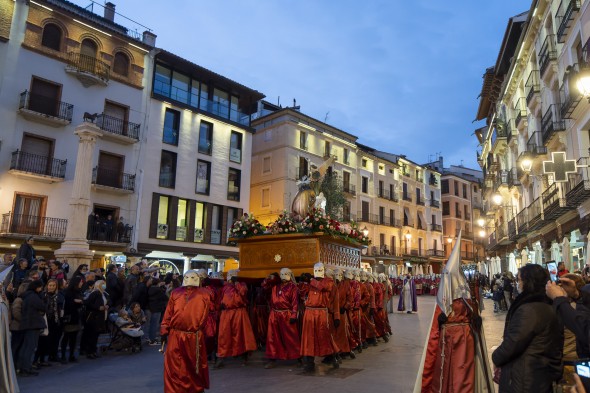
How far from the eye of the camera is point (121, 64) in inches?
1067

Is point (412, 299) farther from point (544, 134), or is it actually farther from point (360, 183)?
point (360, 183)

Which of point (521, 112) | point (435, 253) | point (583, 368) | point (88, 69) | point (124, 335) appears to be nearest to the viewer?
point (583, 368)

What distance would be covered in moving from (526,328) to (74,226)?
46.7 ft

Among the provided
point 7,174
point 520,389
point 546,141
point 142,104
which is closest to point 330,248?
point 520,389

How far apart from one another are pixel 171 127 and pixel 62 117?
7.03 m

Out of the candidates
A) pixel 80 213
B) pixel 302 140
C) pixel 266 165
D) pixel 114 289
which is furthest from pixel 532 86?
pixel 114 289

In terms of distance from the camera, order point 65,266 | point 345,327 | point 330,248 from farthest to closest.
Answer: point 65,266 < point 330,248 < point 345,327

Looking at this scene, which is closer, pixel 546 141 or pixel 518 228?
pixel 546 141

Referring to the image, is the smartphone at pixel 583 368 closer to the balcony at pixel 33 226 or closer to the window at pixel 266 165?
the balcony at pixel 33 226

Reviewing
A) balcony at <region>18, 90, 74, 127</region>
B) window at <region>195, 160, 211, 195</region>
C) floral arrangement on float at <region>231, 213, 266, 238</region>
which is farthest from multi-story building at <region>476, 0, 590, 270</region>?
balcony at <region>18, 90, 74, 127</region>

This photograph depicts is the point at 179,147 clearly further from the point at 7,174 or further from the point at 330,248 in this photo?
the point at 330,248

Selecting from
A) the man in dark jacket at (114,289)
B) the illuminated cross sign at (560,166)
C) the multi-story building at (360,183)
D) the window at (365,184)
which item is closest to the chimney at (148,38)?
the multi-story building at (360,183)

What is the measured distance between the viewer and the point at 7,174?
2230 centimetres

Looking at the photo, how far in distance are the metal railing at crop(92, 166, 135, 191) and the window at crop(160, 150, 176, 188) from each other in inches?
93.5
